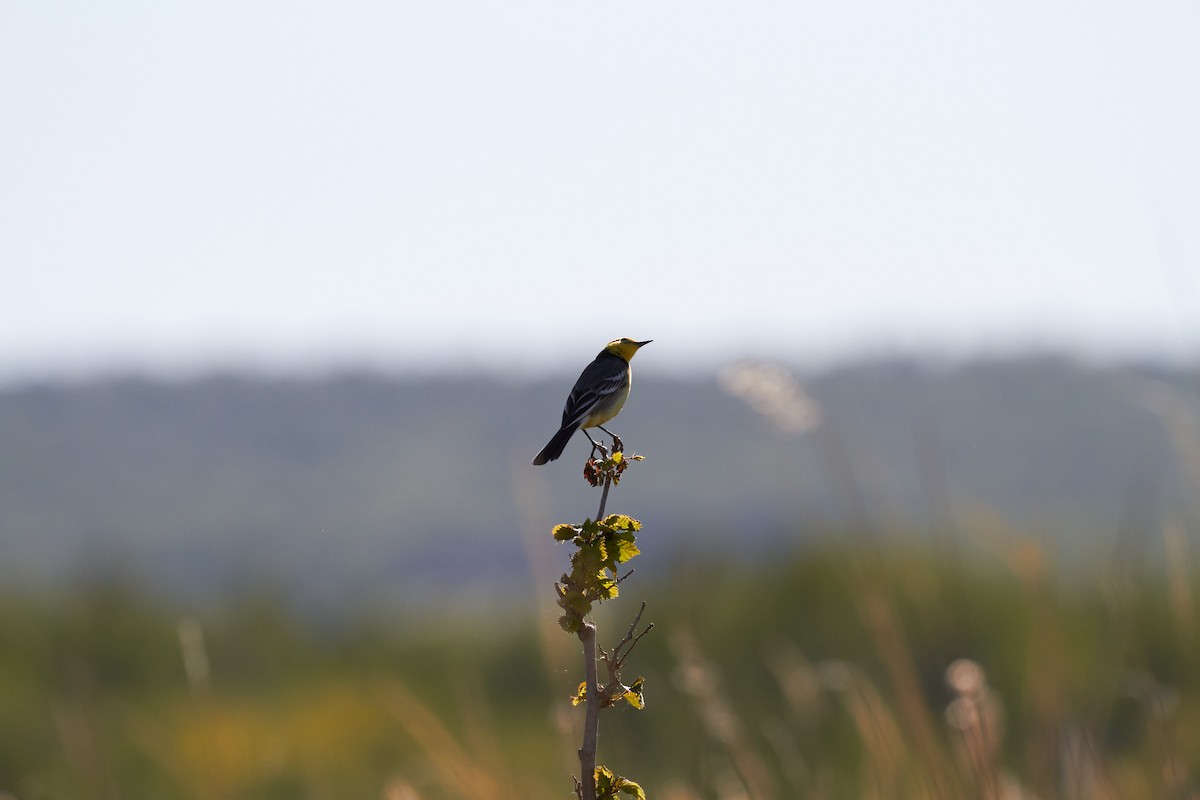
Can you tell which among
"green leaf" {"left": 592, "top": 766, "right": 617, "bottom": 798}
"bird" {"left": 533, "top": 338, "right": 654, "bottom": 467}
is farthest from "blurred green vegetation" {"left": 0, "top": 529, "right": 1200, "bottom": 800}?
"green leaf" {"left": 592, "top": 766, "right": 617, "bottom": 798}

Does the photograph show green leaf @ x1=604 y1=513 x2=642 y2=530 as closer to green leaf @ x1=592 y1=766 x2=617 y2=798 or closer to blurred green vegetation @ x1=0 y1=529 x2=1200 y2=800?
green leaf @ x1=592 y1=766 x2=617 y2=798

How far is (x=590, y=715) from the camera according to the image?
1.78m

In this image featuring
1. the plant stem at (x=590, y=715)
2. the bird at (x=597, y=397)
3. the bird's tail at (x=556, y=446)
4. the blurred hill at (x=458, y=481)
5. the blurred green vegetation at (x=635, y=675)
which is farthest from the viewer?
the blurred hill at (x=458, y=481)

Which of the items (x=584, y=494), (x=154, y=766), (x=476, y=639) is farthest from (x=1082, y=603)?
(x=584, y=494)

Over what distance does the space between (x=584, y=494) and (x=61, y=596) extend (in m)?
124

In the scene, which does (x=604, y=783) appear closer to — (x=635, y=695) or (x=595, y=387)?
(x=635, y=695)

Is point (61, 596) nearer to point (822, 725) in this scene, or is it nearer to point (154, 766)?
point (154, 766)

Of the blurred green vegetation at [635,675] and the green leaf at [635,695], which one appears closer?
the green leaf at [635,695]

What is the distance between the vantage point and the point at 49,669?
2191 cm

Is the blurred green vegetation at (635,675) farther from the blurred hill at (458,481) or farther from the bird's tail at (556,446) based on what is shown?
the blurred hill at (458,481)

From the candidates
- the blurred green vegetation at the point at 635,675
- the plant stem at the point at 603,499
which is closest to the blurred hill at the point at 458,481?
the blurred green vegetation at the point at 635,675

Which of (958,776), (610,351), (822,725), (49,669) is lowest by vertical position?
(822,725)

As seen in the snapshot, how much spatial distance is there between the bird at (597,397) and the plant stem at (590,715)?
76 cm

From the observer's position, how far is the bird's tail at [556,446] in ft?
8.09
